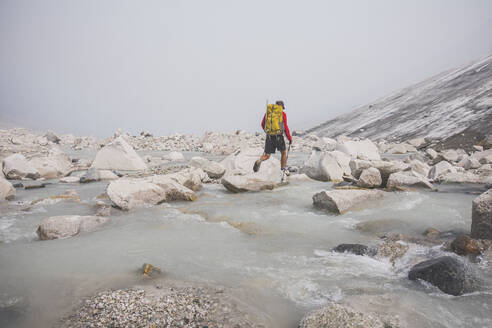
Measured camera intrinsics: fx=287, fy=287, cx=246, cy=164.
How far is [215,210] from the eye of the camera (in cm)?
650

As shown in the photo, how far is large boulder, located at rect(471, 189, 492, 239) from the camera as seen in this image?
394 cm

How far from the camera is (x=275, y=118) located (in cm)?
942

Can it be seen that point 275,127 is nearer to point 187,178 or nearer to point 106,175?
point 187,178

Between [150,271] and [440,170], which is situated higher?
[150,271]

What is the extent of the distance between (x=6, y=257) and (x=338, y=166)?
934cm

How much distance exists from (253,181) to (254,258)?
490 centimetres

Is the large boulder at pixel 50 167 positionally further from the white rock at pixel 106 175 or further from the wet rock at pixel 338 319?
the wet rock at pixel 338 319

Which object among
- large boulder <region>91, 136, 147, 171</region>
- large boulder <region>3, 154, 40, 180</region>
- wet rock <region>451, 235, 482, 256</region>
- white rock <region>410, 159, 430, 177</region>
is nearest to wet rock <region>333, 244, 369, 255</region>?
wet rock <region>451, 235, 482, 256</region>

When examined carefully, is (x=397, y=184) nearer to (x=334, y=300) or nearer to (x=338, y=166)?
(x=338, y=166)

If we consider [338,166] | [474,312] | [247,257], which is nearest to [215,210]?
[247,257]

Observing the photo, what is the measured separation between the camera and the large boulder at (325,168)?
10.1 metres

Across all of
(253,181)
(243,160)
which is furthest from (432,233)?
(243,160)

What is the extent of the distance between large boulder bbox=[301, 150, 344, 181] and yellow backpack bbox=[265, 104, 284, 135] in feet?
6.61

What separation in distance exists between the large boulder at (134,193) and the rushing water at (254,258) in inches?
11.5
